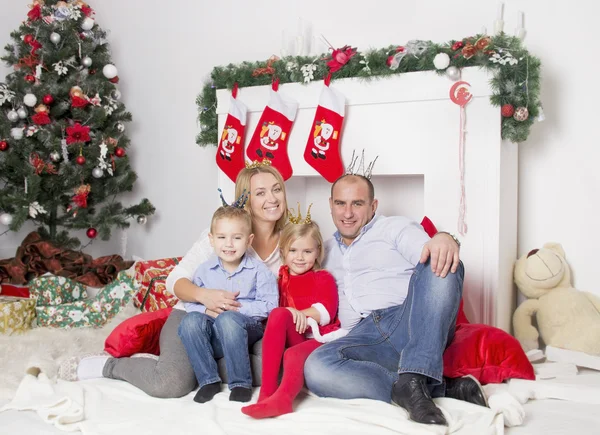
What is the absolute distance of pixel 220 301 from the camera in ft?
7.72

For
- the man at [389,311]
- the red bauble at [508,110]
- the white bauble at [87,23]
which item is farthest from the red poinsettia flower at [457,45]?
the white bauble at [87,23]

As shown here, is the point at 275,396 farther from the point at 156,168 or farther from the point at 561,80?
the point at 156,168

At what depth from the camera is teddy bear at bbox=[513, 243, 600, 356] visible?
111 inches

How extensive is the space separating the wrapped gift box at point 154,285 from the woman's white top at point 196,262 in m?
0.69

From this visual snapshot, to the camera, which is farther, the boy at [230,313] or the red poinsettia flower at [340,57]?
the red poinsettia flower at [340,57]

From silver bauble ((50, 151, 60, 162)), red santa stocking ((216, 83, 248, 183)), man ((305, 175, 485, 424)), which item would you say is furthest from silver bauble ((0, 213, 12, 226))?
man ((305, 175, 485, 424))

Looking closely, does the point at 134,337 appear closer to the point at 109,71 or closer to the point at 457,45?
the point at 457,45

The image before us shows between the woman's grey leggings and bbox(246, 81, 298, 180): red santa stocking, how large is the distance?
1261mm

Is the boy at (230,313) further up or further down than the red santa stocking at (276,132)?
further down

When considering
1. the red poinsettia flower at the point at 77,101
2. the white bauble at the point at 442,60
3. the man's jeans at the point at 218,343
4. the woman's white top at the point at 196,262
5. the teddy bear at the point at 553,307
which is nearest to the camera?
the man's jeans at the point at 218,343

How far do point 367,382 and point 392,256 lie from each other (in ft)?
1.74

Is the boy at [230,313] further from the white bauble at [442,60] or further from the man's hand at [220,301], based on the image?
the white bauble at [442,60]

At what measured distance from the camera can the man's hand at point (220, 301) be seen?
235 centimetres

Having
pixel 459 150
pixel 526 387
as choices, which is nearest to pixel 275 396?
pixel 526 387
